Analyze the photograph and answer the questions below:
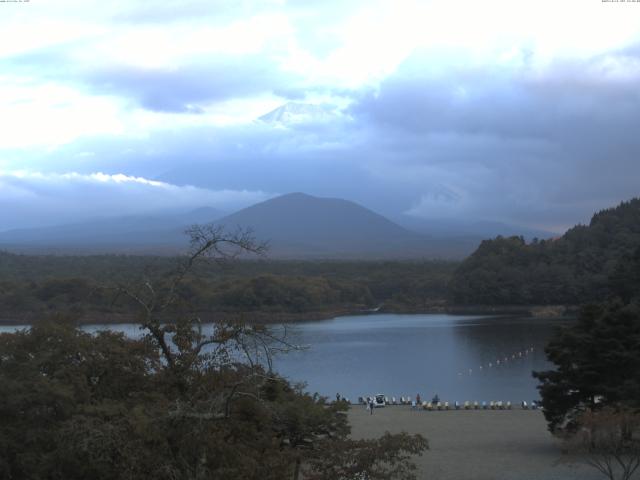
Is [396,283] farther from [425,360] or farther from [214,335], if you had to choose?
[214,335]

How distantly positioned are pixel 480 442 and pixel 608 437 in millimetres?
4724

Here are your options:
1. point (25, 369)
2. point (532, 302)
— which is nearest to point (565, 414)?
point (25, 369)

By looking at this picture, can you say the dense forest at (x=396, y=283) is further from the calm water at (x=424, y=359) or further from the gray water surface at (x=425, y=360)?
the gray water surface at (x=425, y=360)

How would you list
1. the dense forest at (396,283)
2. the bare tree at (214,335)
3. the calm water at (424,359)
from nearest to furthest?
1. the bare tree at (214,335)
2. the calm water at (424,359)
3. the dense forest at (396,283)

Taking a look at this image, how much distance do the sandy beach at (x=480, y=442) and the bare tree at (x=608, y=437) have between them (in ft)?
1.45

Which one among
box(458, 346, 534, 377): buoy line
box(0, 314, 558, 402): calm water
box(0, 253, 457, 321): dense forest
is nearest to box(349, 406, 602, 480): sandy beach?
box(0, 314, 558, 402): calm water

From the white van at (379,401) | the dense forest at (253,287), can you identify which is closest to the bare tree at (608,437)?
the white van at (379,401)

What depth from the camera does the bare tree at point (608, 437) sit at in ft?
37.7

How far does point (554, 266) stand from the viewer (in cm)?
5962

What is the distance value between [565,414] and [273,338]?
1017cm

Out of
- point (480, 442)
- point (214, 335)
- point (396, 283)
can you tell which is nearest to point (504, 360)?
point (480, 442)

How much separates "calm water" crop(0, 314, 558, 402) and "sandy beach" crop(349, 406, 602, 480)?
3000 mm

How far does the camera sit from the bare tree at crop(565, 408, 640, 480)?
11477 millimetres

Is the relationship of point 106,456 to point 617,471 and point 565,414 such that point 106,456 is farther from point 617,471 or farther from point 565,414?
point 565,414
